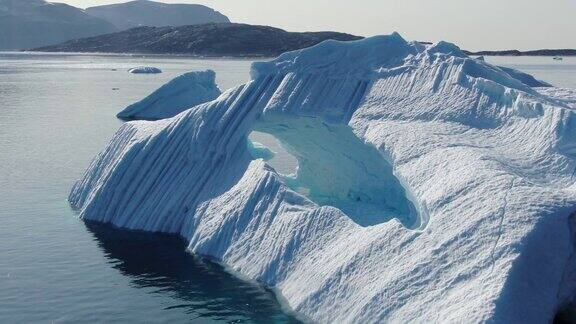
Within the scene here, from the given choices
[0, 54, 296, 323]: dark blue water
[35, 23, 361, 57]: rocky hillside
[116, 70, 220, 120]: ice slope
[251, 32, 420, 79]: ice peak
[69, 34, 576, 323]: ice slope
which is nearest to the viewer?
[69, 34, 576, 323]: ice slope

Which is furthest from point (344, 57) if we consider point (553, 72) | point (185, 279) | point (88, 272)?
point (553, 72)

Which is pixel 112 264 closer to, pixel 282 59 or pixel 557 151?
pixel 282 59

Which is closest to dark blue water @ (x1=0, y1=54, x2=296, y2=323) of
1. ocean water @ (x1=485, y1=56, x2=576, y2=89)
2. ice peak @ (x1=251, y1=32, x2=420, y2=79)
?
ice peak @ (x1=251, y1=32, x2=420, y2=79)

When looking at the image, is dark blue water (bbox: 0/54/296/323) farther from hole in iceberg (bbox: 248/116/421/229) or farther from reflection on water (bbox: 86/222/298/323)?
hole in iceberg (bbox: 248/116/421/229)

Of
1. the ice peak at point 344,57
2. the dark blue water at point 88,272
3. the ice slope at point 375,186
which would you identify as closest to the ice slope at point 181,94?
the dark blue water at point 88,272

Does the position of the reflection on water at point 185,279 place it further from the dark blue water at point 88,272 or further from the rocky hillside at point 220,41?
the rocky hillside at point 220,41

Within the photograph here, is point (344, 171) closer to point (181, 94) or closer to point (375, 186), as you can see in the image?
point (375, 186)

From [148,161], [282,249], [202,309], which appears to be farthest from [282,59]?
[202,309]
